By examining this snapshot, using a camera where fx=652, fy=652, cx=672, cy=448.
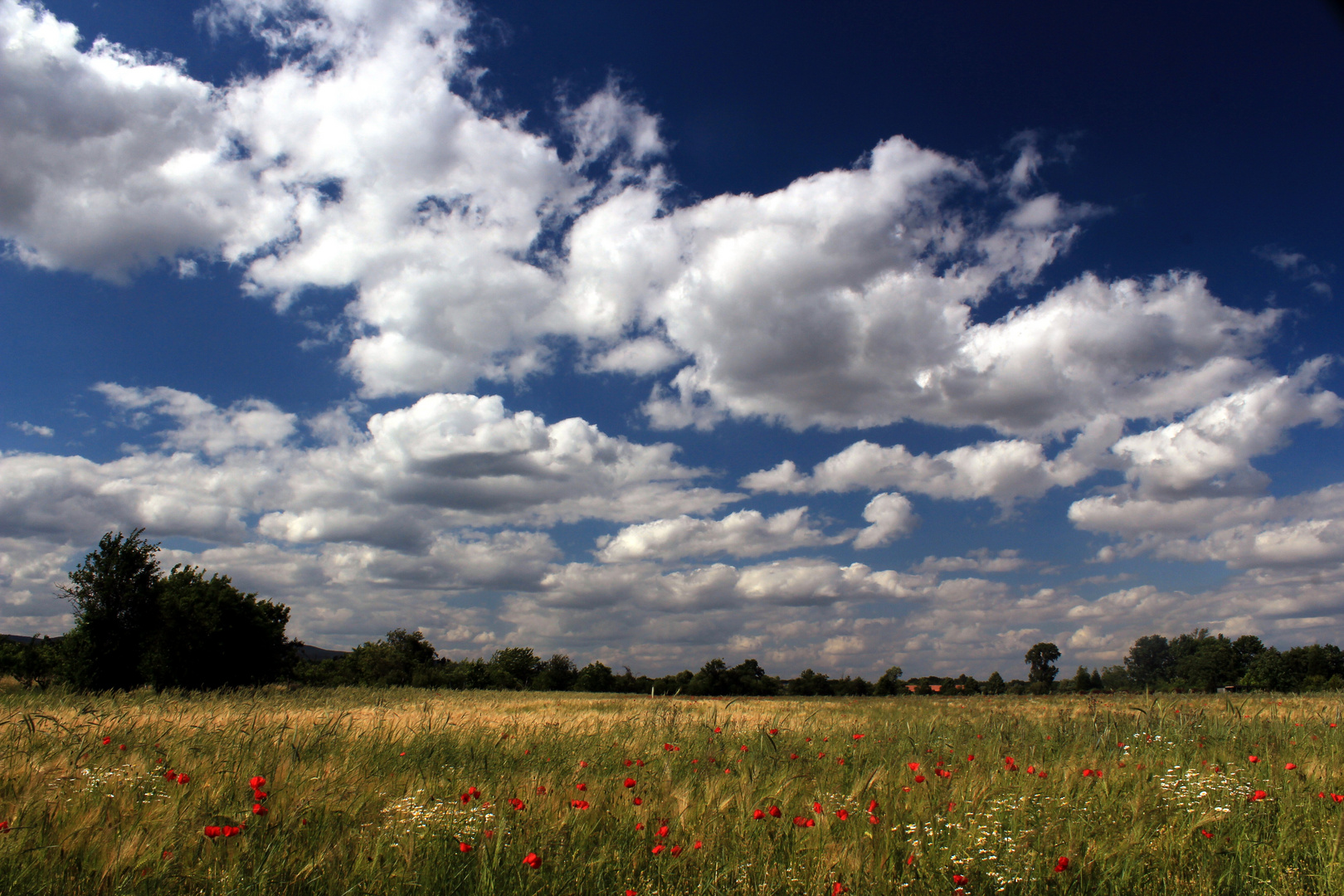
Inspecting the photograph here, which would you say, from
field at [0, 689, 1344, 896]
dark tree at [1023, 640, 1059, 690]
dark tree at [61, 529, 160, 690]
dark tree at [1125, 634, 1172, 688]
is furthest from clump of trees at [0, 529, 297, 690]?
dark tree at [1125, 634, 1172, 688]

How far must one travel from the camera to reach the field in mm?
3725

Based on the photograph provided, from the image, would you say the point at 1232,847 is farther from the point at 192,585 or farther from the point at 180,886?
the point at 192,585

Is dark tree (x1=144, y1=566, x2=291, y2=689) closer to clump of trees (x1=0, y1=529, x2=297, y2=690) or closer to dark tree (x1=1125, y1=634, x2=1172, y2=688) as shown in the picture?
clump of trees (x1=0, y1=529, x2=297, y2=690)

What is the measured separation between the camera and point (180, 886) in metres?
3.47

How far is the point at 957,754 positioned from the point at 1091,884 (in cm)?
479

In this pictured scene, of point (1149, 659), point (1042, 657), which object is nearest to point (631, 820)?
point (1042, 657)

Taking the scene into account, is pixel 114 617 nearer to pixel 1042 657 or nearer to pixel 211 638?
pixel 211 638

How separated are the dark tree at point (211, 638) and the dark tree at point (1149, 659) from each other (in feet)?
502

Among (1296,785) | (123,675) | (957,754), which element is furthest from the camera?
(123,675)

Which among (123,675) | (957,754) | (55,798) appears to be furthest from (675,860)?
(123,675)

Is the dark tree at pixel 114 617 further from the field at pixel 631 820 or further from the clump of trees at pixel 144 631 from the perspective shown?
the field at pixel 631 820

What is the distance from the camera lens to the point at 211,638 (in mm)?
38188

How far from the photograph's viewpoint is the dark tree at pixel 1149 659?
13500 centimetres

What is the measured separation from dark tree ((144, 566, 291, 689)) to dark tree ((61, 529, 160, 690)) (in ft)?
3.44
